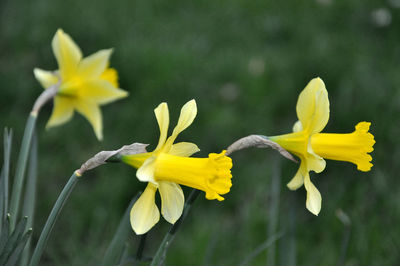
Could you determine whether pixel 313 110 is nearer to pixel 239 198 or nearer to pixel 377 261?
pixel 377 261

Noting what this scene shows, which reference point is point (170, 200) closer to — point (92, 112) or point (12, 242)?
point (12, 242)

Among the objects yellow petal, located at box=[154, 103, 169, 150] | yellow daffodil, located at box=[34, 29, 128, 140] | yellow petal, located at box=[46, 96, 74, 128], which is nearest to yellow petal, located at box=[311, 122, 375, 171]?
yellow petal, located at box=[154, 103, 169, 150]

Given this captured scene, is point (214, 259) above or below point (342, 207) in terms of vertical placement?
below

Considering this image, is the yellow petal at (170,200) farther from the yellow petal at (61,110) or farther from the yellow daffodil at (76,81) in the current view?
the yellow petal at (61,110)

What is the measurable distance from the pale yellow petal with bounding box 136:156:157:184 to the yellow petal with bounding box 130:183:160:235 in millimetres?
71

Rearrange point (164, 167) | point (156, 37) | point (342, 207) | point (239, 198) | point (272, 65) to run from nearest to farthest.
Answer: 1. point (164, 167)
2. point (342, 207)
3. point (239, 198)
4. point (272, 65)
5. point (156, 37)

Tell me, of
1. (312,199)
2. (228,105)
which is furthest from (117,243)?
(228,105)

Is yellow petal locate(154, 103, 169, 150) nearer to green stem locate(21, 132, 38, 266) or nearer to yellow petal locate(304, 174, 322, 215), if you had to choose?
yellow petal locate(304, 174, 322, 215)

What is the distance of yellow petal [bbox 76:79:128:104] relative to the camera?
5.90 feet

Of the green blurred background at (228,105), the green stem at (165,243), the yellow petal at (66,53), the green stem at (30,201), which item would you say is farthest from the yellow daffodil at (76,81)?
the green stem at (165,243)

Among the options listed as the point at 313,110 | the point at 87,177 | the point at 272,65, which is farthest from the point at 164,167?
the point at 272,65

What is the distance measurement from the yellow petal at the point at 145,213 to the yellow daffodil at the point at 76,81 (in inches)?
30.8

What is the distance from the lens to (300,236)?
2096 millimetres

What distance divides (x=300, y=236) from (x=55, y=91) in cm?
119
